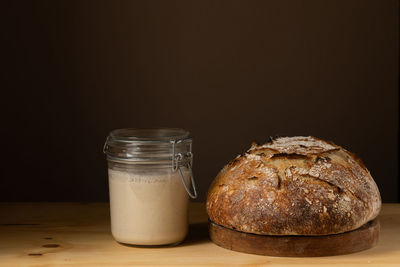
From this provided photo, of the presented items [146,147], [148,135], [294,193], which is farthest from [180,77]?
[294,193]

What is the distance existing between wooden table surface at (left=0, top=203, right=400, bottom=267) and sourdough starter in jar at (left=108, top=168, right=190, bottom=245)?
0.03 meters

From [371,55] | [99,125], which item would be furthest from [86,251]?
[371,55]

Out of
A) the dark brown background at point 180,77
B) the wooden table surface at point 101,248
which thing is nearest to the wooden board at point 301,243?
the wooden table surface at point 101,248

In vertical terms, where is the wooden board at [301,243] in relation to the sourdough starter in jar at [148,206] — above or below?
below

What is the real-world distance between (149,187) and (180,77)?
3.82 feet

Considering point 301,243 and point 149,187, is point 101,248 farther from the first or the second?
point 301,243

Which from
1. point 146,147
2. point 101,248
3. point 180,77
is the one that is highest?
point 180,77

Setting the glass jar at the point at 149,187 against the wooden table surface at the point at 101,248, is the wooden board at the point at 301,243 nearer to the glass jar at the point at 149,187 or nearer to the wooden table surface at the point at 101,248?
the wooden table surface at the point at 101,248

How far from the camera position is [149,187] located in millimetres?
1400

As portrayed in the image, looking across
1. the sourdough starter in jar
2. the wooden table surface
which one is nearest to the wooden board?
the wooden table surface

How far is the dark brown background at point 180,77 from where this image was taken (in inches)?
96.9

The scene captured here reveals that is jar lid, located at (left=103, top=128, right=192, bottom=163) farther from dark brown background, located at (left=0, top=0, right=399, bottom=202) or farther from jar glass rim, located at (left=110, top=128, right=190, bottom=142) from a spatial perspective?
dark brown background, located at (left=0, top=0, right=399, bottom=202)

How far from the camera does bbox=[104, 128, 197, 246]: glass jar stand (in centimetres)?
141

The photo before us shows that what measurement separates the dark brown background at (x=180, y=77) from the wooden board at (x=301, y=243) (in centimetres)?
115
